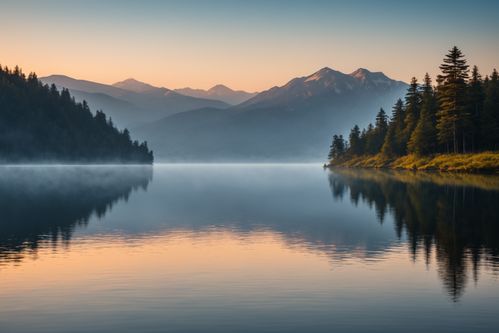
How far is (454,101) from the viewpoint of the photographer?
134 meters

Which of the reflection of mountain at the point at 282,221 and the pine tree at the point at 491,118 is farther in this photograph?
the pine tree at the point at 491,118

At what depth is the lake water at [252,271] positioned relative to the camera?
1972cm

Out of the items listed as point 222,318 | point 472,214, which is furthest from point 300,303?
point 472,214

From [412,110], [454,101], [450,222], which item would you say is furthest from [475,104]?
[450,222]

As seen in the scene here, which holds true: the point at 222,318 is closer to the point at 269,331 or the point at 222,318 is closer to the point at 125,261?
the point at 269,331

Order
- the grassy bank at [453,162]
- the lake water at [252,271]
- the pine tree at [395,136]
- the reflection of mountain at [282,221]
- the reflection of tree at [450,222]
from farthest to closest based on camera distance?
the pine tree at [395,136]
the grassy bank at [453,162]
the reflection of mountain at [282,221]
the reflection of tree at [450,222]
the lake water at [252,271]

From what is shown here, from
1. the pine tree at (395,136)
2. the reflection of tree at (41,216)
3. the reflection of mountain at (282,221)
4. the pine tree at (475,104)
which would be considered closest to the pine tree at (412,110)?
the pine tree at (395,136)

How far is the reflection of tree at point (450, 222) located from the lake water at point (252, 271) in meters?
0.14

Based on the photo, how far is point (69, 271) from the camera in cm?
2777

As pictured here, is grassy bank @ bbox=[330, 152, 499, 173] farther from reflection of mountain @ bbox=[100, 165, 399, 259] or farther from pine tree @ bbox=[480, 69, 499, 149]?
reflection of mountain @ bbox=[100, 165, 399, 259]

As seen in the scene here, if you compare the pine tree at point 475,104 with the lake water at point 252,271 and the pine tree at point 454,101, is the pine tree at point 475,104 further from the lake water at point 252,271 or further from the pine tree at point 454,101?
the lake water at point 252,271

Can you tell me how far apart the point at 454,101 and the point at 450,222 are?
312 feet

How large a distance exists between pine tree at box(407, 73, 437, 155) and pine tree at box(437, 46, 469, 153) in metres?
6.40

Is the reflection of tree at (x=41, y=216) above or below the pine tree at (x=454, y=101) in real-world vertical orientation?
below
